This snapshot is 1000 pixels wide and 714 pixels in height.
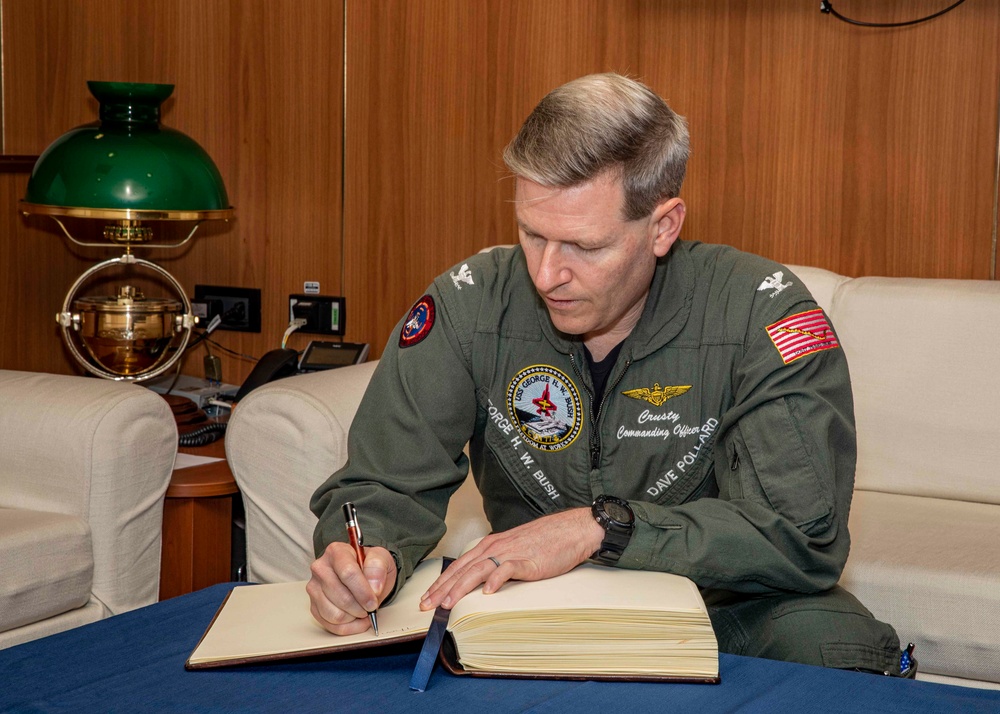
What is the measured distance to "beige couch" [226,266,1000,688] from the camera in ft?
5.37

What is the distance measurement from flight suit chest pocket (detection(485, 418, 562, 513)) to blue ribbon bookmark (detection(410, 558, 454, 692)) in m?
0.49

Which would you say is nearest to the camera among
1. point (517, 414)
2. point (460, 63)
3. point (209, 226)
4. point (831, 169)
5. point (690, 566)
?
point (690, 566)

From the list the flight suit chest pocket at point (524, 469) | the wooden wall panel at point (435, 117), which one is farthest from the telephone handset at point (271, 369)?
the flight suit chest pocket at point (524, 469)

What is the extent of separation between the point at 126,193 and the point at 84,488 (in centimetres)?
71

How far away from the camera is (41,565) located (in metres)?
1.72

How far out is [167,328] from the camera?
2.43 m

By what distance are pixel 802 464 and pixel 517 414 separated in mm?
389

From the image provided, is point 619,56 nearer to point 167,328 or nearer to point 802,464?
point 167,328

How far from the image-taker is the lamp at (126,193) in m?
2.26

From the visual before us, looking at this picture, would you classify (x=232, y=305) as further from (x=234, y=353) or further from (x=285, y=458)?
(x=285, y=458)

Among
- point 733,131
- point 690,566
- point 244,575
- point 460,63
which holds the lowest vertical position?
point 244,575

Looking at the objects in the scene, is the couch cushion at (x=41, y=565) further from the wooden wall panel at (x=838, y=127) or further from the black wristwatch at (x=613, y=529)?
the wooden wall panel at (x=838, y=127)

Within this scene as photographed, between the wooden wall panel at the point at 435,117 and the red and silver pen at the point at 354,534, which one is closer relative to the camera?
the red and silver pen at the point at 354,534

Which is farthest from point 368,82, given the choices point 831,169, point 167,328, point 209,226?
point 831,169
